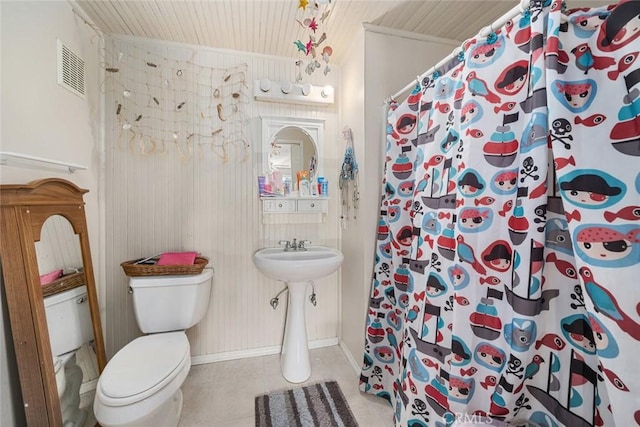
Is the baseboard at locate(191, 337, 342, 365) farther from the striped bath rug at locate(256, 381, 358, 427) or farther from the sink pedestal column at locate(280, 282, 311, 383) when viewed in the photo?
the striped bath rug at locate(256, 381, 358, 427)

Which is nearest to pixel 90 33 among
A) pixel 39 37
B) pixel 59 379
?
pixel 39 37

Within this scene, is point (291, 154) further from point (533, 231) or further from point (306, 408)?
point (306, 408)

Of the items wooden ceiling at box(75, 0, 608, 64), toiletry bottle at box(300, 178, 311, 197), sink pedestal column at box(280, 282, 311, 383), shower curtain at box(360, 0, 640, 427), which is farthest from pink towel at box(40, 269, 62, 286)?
shower curtain at box(360, 0, 640, 427)

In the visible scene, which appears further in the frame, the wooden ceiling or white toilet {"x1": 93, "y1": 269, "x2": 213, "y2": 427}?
the wooden ceiling

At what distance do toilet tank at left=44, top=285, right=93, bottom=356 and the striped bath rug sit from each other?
1.04 meters

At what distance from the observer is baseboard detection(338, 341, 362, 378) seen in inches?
68.6

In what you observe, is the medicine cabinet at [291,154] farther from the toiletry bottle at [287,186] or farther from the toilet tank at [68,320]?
the toilet tank at [68,320]

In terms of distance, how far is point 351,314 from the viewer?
74.2 inches

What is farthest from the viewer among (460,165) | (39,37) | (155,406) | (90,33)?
(90,33)

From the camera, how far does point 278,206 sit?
6.26ft

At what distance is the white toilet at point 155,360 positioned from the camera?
1.03 m

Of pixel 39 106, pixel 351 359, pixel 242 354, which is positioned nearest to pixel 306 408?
pixel 351 359

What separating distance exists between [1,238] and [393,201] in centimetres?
177

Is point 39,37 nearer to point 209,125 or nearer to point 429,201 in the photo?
point 209,125
